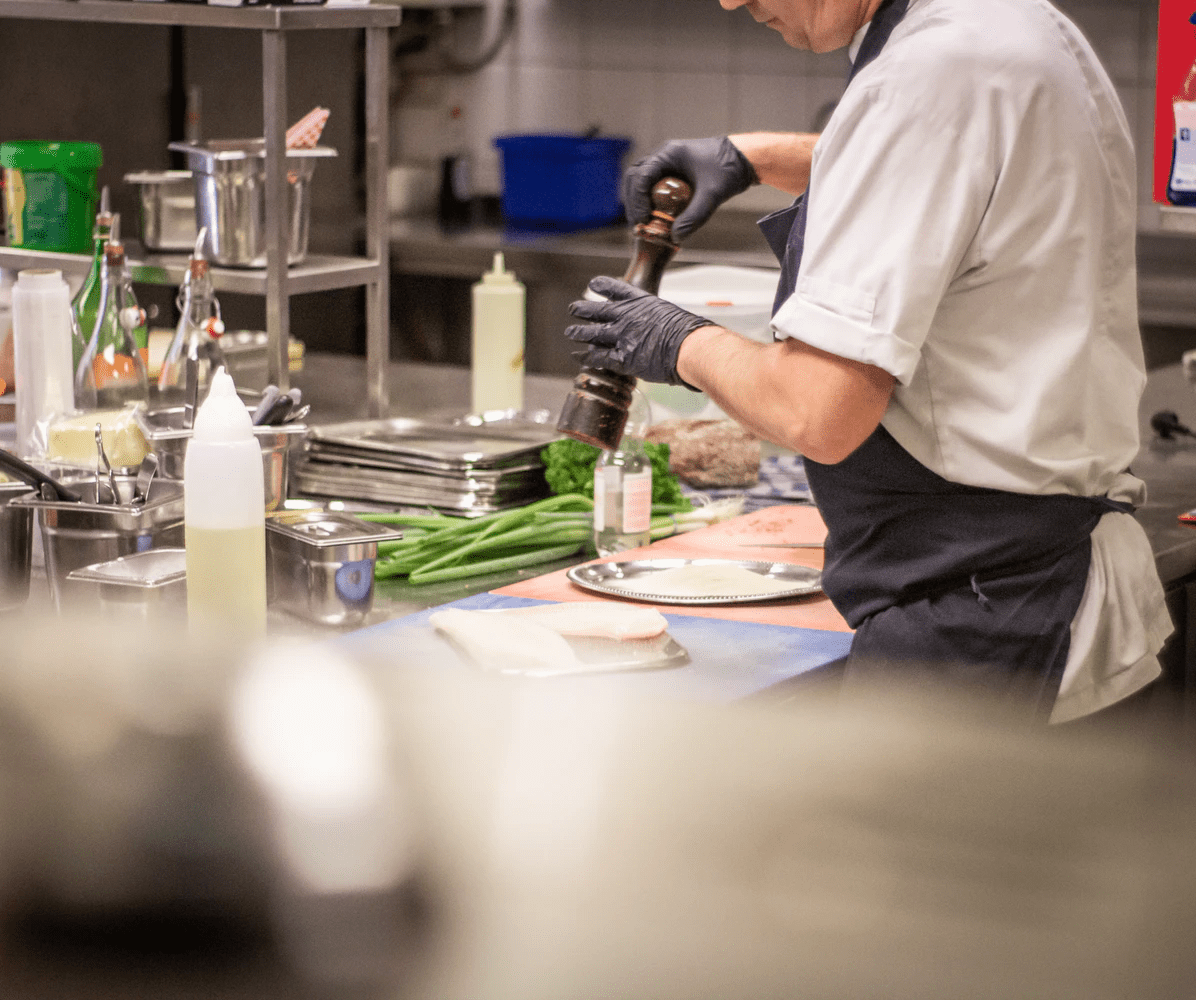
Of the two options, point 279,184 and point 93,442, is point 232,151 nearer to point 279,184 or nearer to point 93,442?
point 279,184

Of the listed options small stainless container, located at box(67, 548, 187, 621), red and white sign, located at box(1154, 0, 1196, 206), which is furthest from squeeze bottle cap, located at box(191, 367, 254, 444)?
red and white sign, located at box(1154, 0, 1196, 206)

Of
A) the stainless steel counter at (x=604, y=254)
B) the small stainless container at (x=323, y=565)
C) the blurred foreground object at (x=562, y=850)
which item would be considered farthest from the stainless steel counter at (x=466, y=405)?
the blurred foreground object at (x=562, y=850)

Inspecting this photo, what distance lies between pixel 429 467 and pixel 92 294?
0.72 meters

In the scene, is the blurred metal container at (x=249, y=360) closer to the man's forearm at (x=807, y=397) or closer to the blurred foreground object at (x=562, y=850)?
the man's forearm at (x=807, y=397)

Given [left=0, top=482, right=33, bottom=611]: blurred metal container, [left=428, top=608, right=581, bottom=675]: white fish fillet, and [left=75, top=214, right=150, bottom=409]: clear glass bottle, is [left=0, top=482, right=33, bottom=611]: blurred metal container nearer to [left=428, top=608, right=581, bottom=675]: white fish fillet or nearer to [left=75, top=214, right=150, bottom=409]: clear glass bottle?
[left=428, top=608, right=581, bottom=675]: white fish fillet

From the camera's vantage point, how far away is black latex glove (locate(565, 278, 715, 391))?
5.52ft

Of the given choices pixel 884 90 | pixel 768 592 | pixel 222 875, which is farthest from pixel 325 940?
pixel 768 592

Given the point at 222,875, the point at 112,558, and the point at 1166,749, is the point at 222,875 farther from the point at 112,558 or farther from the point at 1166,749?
the point at 112,558

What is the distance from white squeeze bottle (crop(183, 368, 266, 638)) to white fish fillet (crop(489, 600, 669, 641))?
0.30 m

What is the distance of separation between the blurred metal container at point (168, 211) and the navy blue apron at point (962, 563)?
1401 millimetres

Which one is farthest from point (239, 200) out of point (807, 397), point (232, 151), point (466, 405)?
point (807, 397)

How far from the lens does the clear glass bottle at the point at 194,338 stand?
2467 millimetres

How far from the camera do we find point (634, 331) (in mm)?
1716

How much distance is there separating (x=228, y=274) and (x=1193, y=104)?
1556 mm
